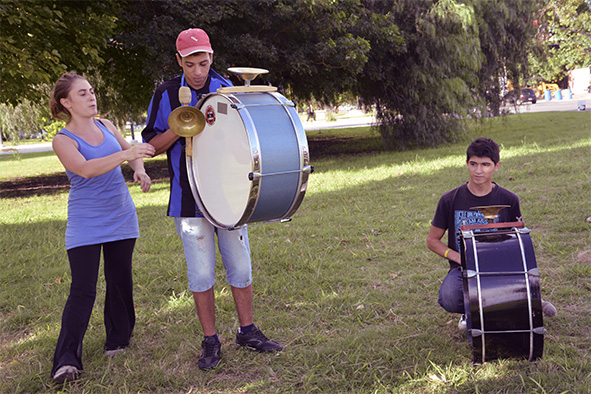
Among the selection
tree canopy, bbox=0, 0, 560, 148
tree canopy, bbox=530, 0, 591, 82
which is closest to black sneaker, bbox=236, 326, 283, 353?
tree canopy, bbox=0, 0, 560, 148

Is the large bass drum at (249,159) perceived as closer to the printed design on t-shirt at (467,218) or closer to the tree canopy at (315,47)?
the printed design on t-shirt at (467,218)

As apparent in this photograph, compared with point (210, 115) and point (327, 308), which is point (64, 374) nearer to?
point (210, 115)

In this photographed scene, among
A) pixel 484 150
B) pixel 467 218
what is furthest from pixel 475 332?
pixel 484 150

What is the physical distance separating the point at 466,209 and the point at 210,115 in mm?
1720

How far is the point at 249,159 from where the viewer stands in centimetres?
310

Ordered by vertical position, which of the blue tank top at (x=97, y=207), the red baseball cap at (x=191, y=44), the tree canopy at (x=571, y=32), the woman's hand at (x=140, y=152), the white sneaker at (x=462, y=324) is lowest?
the white sneaker at (x=462, y=324)

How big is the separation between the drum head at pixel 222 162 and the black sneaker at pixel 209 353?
2.84 feet

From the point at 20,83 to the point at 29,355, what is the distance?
913 centimetres

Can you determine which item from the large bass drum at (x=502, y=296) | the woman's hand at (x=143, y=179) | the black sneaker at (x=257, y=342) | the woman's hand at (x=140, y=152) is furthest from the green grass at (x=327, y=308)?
the woman's hand at (x=140, y=152)

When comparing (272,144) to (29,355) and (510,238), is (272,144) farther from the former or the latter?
(29,355)

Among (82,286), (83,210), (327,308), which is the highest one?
(83,210)

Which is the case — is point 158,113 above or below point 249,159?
above

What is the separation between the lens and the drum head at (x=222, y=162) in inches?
125

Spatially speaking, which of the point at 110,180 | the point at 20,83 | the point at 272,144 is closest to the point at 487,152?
the point at 272,144
